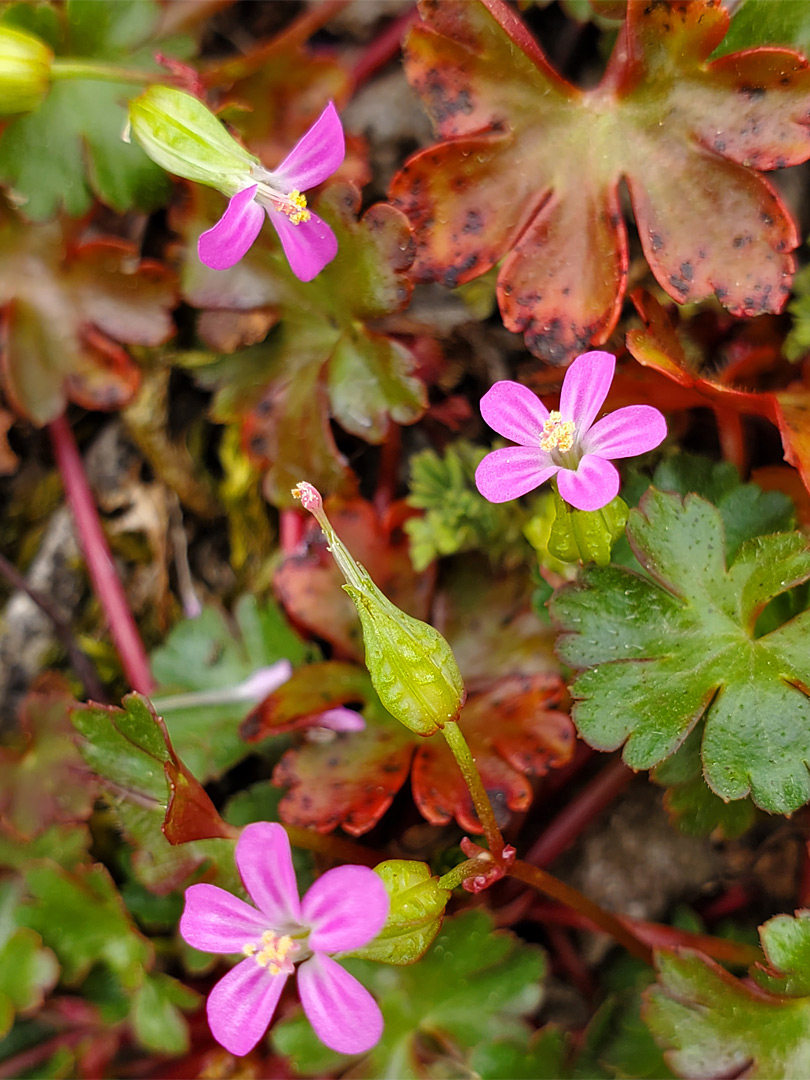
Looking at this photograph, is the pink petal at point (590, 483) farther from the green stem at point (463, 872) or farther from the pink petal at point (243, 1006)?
the pink petal at point (243, 1006)

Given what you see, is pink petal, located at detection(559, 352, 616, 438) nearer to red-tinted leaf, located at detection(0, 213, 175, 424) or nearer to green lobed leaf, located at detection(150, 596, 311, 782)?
green lobed leaf, located at detection(150, 596, 311, 782)

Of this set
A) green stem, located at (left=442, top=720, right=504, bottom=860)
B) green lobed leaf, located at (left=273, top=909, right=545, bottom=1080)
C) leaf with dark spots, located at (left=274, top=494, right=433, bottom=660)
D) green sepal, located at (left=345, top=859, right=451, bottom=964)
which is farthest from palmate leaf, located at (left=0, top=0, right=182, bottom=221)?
green lobed leaf, located at (left=273, top=909, right=545, bottom=1080)

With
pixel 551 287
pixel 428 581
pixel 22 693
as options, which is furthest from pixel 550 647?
pixel 22 693

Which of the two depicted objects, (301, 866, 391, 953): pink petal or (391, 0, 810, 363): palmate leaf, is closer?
(301, 866, 391, 953): pink petal

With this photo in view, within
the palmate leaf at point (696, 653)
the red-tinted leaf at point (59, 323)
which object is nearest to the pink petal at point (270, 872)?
the palmate leaf at point (696, 653)

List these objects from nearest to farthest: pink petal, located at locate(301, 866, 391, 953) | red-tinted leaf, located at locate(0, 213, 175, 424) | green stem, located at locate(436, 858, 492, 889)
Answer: pink petal, located at locate(301, 866, 391, 953) → green stem, located at locate(436, 858, 492, 889) → red-tinted leaf, located at locate(0, 213, 175, 424)

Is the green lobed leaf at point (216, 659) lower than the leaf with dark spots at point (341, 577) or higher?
lower
